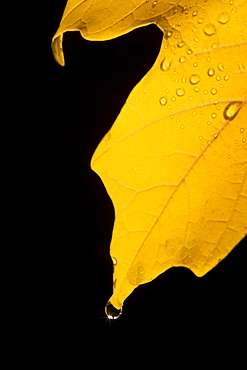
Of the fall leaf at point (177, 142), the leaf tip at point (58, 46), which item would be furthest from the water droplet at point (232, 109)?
the leaf tip at point (58, 46)

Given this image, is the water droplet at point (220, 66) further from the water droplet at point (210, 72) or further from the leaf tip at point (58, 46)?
the leaf tip at point (58, 46)

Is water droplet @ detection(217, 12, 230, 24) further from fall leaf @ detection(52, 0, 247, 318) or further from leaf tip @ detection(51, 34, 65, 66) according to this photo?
leaf tip @ detection(51, 34, 65, 66)

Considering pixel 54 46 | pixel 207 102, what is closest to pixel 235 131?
pixel 207 102

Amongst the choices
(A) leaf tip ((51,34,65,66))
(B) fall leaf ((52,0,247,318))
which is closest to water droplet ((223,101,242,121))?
(B) fall leaf ((52,0,247,318))

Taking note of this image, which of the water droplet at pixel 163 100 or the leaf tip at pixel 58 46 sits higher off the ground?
the leaf tip at pixel 58 46

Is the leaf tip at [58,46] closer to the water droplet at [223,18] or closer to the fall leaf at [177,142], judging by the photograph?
→ the fall leaf at [177,142]

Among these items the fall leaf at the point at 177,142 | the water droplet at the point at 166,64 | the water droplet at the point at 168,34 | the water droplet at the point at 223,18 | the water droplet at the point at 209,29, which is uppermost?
the water droplet at the point at 168,34

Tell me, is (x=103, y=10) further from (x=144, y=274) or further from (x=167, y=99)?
(x=144, y=274)

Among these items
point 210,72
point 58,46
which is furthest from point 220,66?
point 58,46
